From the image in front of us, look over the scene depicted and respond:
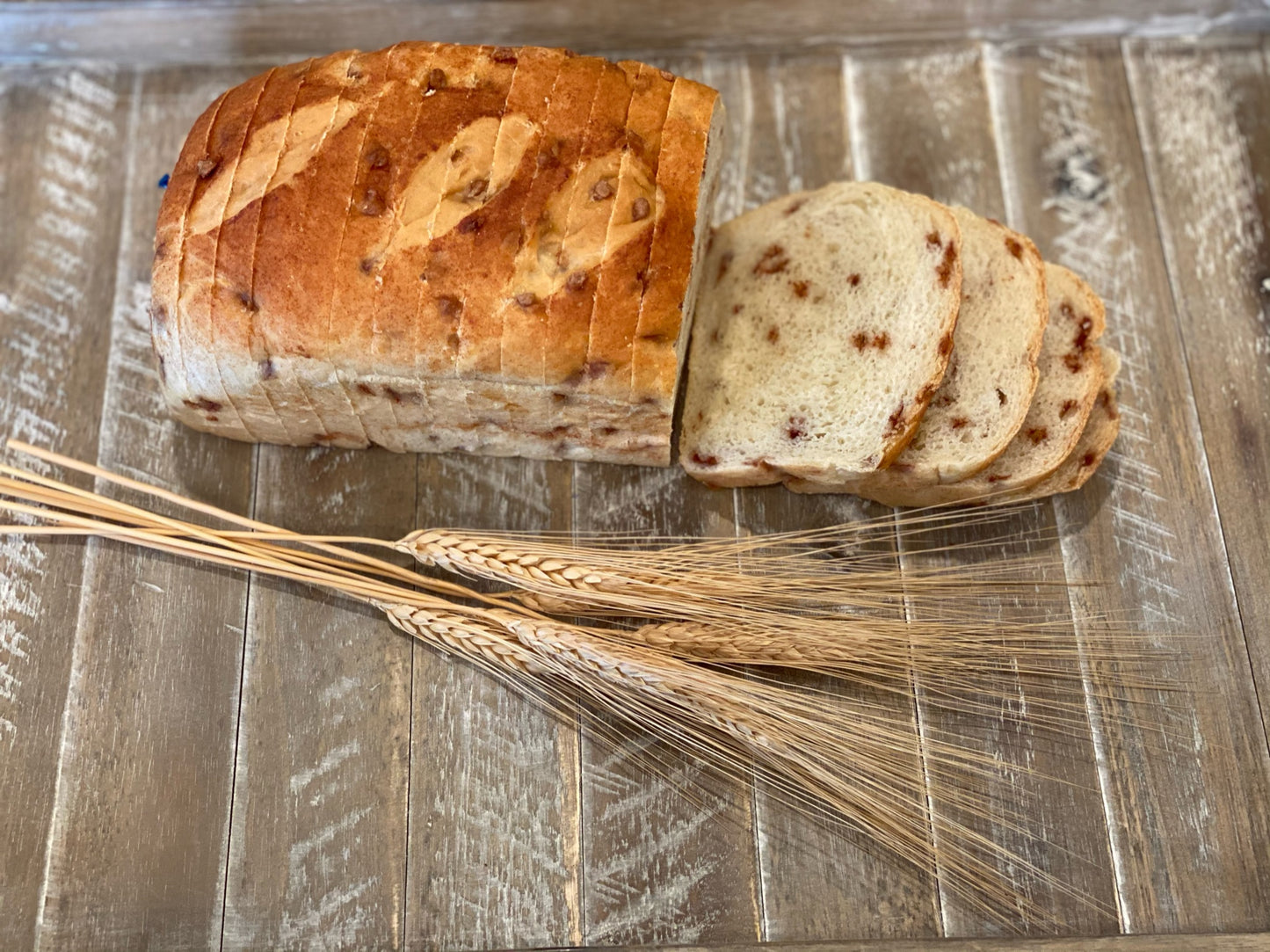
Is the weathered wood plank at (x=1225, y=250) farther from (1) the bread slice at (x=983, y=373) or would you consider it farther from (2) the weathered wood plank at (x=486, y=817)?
(2) the weathered wood plank at (x=486, y=817)

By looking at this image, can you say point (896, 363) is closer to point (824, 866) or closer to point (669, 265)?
point (669, 265)

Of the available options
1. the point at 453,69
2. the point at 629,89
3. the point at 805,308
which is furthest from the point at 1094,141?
the point at 453,69

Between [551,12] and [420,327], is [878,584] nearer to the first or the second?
[420,327]

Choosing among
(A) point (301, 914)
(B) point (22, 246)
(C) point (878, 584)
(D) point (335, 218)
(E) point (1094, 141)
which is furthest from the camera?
(E) point (1094, 141)

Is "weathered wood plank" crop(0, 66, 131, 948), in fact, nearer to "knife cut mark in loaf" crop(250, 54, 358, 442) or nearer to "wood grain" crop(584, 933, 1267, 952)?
"knife cut mark in loaf" crop(250, 54, 358, 442)

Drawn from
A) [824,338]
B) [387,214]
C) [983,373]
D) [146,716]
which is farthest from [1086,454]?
[146,716]

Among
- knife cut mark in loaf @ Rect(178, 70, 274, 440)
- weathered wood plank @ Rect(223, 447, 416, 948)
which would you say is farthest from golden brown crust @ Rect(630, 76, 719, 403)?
knife cut mark in loaf @ Rect(178, 70, 274, 440)
